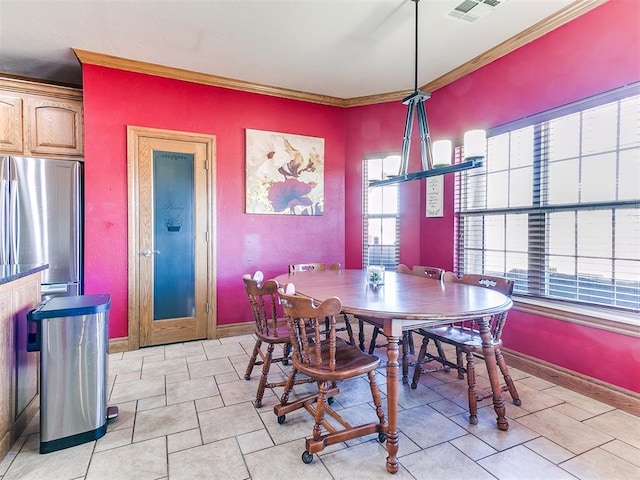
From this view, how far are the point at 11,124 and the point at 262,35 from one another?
2.55 m

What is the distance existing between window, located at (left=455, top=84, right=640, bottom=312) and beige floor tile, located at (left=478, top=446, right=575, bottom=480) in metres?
1.30

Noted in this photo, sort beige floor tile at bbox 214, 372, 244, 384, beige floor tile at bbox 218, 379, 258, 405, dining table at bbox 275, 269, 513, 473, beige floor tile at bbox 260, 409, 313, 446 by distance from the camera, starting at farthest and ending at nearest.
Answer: beige floor tile at bbox 214, 372, 244, 384 → beige floor tile at bbox 218, 379, 258, 405 → beige floor tile at bbox 260, 409, 313, 446 → dining table at bbox 275, 269, 513, 473

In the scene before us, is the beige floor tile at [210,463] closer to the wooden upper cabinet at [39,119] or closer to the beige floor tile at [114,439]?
the beige floor tile at [114,439]

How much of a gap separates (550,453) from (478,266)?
197 cm

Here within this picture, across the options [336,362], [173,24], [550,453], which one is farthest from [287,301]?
[173,24]

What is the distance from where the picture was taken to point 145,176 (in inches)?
139

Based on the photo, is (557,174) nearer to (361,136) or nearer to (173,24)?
(361,136)

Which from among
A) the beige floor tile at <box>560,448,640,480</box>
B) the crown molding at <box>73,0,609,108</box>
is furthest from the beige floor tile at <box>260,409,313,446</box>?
the crown molding at <box>73,0,609,108</box>

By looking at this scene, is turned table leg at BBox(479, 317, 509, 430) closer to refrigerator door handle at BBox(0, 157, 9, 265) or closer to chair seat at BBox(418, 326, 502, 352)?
chair seat at BBox(418, 326, 502, 352)

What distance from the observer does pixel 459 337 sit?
240 centimetres

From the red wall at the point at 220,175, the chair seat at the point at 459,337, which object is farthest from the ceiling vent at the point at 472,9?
the chair seat at the point at 459,337

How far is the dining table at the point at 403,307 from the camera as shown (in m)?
1.79

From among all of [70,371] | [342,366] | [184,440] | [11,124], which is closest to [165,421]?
[184,440]

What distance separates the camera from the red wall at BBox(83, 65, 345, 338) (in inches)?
133
